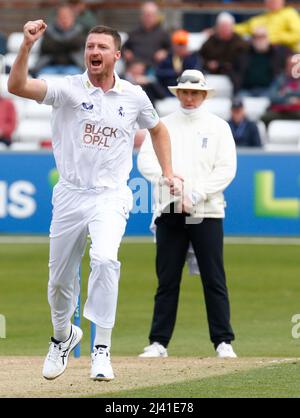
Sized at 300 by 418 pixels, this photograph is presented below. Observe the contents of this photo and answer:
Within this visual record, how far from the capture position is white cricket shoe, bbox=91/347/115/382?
916cm

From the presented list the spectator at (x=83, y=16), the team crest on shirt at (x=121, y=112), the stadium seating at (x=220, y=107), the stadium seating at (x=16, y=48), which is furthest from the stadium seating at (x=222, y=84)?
the team crest on shirt at (x=121, y=112)

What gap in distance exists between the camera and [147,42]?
23531 millimetres

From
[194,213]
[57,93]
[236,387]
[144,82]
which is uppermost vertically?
[57,93]

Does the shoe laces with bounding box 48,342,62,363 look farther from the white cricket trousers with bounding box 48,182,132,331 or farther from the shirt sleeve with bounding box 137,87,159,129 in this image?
the shirt sleeve with bounding box 137,87,159,129

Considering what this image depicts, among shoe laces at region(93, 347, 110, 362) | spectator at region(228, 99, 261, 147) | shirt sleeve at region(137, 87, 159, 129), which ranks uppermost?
shirt sleeve at region(137, 87, 159, 129)

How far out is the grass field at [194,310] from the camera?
372 inches

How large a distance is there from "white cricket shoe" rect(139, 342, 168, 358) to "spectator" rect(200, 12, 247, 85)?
12122mm

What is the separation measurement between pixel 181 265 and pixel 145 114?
2.33 m

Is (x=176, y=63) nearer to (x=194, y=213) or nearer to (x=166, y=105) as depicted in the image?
(x=166, y=105)

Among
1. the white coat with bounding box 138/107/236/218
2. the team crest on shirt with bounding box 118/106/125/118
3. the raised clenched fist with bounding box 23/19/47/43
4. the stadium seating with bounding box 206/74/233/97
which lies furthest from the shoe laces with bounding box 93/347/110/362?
the stadium seating with bounding box 206/74/233/97

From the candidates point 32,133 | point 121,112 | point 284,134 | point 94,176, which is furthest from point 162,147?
point 32,133

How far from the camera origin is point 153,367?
1029 centimetres
